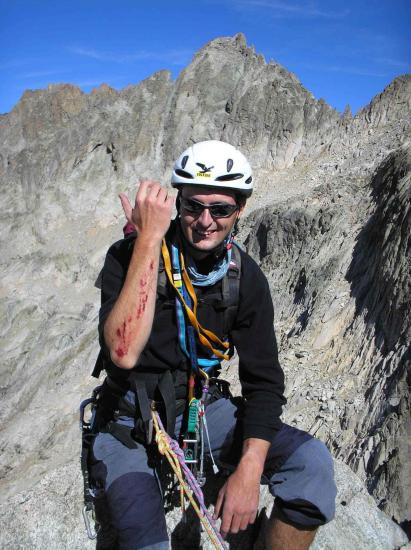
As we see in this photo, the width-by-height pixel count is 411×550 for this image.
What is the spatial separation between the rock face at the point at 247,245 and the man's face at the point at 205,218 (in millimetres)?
3013

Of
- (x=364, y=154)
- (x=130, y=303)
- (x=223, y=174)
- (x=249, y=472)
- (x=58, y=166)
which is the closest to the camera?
(x=130, y=303)

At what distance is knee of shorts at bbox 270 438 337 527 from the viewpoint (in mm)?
3354

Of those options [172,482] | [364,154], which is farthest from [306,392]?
[364,154]

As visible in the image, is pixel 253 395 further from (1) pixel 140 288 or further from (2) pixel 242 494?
(1) pixel 140 288

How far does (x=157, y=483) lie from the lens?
364 centimetres

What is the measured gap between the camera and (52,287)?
35.5 m

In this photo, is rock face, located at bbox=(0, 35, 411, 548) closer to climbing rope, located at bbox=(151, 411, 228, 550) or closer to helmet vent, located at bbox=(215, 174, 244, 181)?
climbing rope, located at bbox=(151, 411, 228, 550)

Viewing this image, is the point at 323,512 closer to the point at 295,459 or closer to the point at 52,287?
the point at 295,459

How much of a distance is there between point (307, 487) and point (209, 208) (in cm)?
225

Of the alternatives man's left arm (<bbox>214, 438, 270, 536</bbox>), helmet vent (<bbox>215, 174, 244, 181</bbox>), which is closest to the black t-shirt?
man's left arm (<bbox>214, 438, 270, 536</bbox>)

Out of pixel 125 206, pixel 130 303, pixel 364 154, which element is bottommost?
pixel 130 303

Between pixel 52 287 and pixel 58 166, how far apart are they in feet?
40.3

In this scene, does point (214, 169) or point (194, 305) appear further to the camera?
point (214, 169)

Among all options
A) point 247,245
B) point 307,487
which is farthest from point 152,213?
point 247,245
